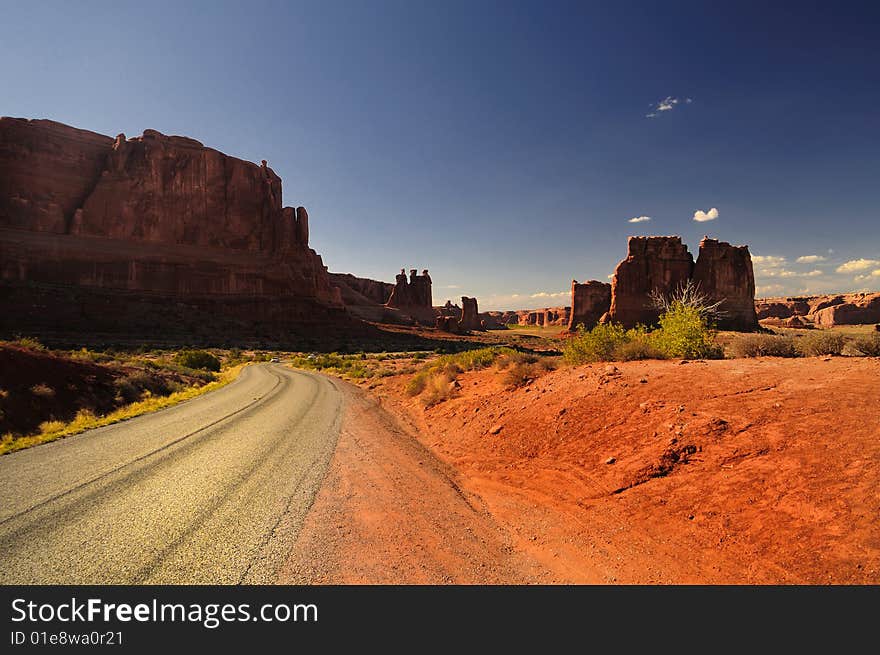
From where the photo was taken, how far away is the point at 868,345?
8.88 m

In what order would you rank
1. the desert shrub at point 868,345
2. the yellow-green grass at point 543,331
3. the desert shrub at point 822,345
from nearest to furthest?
the desert shrub at point 868,345, the desert shrub at point 822,345, the yellow-green grass at point 543,331

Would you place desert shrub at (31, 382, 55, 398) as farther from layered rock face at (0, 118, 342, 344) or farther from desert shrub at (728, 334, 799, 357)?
layered rock face at (0, 118, 342, 344)

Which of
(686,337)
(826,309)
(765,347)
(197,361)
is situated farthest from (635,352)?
(826,309)

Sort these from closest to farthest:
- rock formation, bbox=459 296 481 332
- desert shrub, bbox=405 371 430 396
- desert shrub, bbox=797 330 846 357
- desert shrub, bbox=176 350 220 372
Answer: desert shrub, bbox=797 330 846 357 < desert shrub, bbox=405 371 430 396 < desert shrub, bbox=176 350 220 372 < rock formation, bbox=459 296 481 332

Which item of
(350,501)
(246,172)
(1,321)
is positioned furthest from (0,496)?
(246,172)

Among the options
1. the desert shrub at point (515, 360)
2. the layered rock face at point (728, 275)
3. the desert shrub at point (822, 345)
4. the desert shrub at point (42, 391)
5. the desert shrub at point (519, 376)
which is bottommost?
the desert shrub at point (42, 391)

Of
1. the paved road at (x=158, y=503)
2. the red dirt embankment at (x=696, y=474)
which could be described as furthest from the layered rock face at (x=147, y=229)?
the red dirt embankment at (x=696, y=474)

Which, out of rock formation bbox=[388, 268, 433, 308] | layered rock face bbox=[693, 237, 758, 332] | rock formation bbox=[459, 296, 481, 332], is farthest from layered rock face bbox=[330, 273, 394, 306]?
layered rock face bbox=[693, 237, 758, 332]

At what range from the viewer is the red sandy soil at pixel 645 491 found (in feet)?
11.9

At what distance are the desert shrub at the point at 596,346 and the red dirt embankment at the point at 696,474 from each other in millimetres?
2867

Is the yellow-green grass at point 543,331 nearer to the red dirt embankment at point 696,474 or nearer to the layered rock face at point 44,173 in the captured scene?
the red dirt embankment at point 696,474

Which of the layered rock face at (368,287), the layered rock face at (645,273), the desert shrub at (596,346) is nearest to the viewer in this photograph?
the desert shrub at (596,346)

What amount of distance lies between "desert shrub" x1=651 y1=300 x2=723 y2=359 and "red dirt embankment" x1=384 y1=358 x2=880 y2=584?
2.68m

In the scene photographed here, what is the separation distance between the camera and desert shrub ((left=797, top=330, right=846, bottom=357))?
9.27 meters
